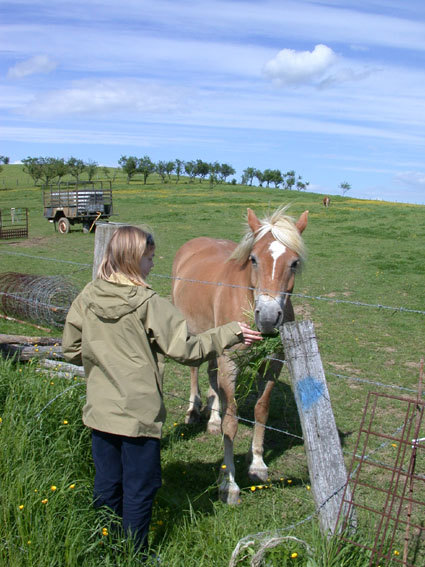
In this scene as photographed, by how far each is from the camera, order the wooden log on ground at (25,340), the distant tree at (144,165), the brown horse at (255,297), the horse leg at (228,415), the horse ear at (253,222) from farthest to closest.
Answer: the distant tree at (144,165)
the wooden log on ground at (25,340)
the horse ear at (253,222)
the horse leg at (228,415)
the brown horse at (255,297)

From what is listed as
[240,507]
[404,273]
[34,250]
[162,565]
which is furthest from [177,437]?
[34,250]

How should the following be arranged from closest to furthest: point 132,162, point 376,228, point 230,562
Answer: point 230,562 < point 376,228 < point 132,162

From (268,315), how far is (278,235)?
30.7 inches

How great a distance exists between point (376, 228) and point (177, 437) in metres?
20.8

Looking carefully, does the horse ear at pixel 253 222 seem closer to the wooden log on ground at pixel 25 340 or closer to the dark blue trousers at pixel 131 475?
the dark blue trousers at pixel 131 475

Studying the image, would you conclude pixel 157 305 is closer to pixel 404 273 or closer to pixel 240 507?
pixel 240 507

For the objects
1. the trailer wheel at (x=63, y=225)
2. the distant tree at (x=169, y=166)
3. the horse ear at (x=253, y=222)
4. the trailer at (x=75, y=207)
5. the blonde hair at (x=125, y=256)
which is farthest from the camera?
the distant tree at (x=169, y=166)

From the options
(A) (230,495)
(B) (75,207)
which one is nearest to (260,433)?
(A) (230,495)

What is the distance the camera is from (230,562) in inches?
102

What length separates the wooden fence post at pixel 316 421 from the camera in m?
2.78

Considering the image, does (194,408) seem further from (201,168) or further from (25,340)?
(201,168)

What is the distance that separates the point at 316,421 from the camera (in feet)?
9.23

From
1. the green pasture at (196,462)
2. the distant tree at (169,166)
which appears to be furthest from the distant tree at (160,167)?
the green pasture at (196,462)

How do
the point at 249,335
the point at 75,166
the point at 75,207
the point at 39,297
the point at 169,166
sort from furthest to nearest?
the point at 169,166, the point at 75,166, the point at 75,207, the point at 39,297, the point at 249,335
